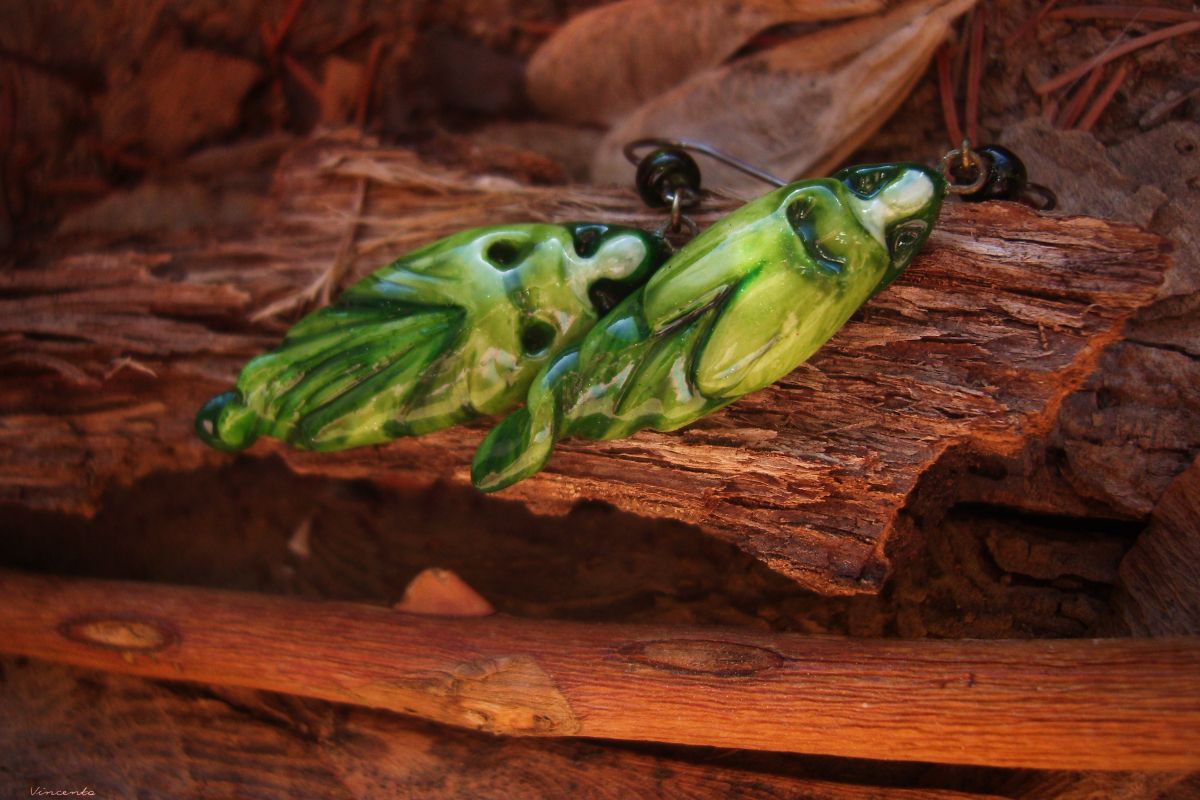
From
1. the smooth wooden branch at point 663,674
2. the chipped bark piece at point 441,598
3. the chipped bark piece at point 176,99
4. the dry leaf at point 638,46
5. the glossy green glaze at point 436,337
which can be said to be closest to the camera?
the smooth wooden branch at point 663,674

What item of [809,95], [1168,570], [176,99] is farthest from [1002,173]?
[176,99]

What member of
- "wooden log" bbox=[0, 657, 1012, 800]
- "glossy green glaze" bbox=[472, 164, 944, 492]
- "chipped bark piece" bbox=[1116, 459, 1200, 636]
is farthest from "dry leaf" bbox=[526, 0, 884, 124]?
"wooden log" bbox=[0, 657, 1012, 800]

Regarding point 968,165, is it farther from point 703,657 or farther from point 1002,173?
point 703,657

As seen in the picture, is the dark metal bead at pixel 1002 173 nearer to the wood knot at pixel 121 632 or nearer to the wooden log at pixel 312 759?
the wooden log at pixel 312 759

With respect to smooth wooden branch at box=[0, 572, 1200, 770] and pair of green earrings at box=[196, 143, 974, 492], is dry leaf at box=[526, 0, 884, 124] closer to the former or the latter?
pair of green earrings at box=[196, 143, 974, 492]

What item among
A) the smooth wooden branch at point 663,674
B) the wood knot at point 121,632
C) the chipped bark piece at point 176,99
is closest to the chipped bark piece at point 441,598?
the smooth wooden branch at point 663,674

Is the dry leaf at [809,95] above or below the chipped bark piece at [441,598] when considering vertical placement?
above

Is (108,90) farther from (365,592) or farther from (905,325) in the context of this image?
(905,325)
